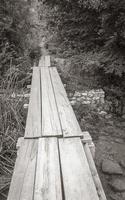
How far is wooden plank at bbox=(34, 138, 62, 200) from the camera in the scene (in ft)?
5.54

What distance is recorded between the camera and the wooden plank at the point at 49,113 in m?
2.72

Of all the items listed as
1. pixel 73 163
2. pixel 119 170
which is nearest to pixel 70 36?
pixel 119 170

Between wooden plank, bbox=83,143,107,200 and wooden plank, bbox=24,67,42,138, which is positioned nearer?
wooden plank, bbox=83,143,107,200

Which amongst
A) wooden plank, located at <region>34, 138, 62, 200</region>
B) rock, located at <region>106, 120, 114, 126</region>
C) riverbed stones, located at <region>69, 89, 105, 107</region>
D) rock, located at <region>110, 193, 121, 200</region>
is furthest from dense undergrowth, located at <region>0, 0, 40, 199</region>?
rock, located at <region>106, 120, 114, 126</region>

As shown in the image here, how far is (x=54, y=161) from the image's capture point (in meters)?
2.10

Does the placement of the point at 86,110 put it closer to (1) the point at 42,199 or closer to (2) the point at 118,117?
(2) the point at 118,117

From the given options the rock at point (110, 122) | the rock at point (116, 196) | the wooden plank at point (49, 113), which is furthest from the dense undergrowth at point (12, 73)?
the rock at point (110, 122)

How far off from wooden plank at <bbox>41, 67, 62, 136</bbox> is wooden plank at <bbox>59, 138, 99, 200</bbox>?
27 centimetres

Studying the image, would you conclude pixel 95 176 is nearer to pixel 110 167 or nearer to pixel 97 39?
pixel 110 167

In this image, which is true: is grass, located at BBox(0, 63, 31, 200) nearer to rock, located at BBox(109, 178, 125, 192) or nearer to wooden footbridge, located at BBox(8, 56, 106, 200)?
wooden footbridge, located at BBox(8, 56, 106, 200)

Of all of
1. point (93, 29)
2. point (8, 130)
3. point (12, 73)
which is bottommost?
point (8, 130)

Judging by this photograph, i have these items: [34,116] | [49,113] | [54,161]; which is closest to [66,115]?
[49,113]

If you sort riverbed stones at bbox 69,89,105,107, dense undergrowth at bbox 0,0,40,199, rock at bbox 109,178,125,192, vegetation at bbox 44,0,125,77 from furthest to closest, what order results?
vegetation at bbox 44,0,125,77, riverbed stones at bbox 69,89,105,107, dense undergrowth at bbox 0,0,40,199, rock at bbox 109,178,125,192

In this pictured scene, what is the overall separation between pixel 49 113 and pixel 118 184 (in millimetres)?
1566
